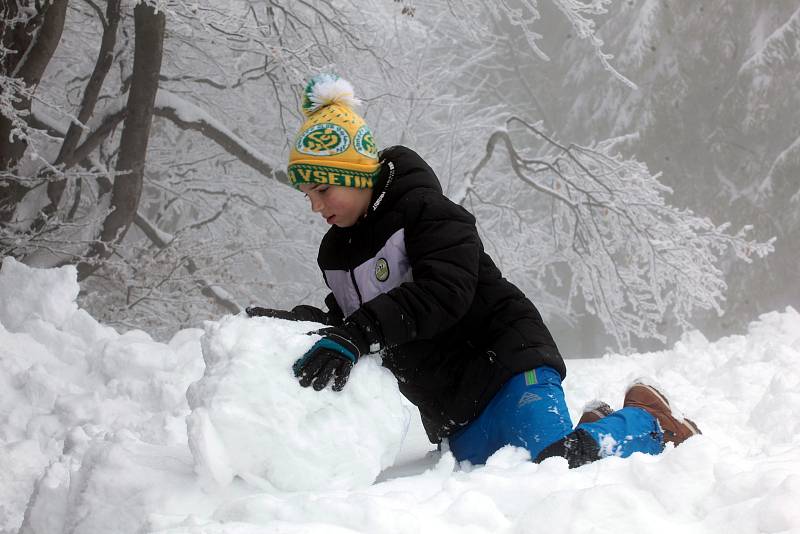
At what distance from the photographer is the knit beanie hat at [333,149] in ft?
8.20

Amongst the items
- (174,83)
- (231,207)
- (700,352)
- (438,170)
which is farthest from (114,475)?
(438,170)

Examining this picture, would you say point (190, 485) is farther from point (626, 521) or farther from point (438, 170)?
point (438, 170)

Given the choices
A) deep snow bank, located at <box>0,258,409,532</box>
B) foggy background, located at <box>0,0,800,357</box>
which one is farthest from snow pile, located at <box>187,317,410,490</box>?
foggy background, located at <box>0,0,800,357</box>

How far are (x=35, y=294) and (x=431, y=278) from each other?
113 inches

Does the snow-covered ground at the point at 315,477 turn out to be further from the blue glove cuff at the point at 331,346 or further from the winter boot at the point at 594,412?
the winter boot at the point at 594,412

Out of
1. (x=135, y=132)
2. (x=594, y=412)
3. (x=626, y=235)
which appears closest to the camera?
(x=594, y=412)

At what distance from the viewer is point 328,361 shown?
76.7 inches

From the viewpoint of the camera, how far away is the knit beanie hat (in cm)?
250

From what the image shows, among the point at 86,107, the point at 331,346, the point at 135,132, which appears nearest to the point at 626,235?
the point at 135,132

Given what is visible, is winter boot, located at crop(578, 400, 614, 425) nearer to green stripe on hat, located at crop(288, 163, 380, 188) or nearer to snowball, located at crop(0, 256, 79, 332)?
green stripe on hat, located at crop(288, 163, 380, 188)

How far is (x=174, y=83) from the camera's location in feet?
26.0

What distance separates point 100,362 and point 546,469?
2.80 meters

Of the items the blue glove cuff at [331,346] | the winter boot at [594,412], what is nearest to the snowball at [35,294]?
the blue glove cuff at [331,346]

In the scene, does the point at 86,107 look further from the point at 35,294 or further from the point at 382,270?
the point at 382,270
